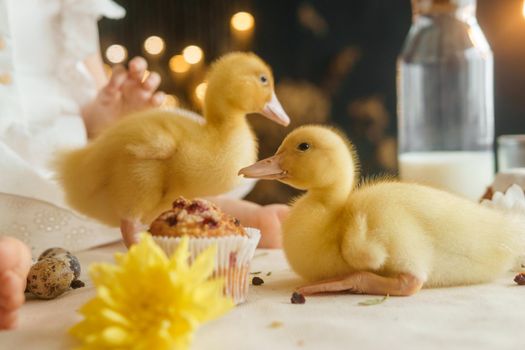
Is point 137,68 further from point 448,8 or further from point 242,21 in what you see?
point 242,21

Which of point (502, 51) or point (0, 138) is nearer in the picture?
point (0, 138)

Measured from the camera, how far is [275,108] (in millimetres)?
1077

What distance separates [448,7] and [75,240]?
115 cm

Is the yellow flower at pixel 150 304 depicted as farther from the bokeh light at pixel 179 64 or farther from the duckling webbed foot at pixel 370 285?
the bokeh light at pixel 179 64

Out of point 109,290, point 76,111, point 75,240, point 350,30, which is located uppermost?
point 350,30

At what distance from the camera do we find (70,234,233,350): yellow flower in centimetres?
64

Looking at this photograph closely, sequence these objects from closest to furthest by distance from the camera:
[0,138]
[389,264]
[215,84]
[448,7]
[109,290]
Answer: [109,290]
[389,264]
[215,84]
[0,138]
[448,7]

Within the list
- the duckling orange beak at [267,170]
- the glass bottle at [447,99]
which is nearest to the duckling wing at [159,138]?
the duckling orange beak at [267,170]

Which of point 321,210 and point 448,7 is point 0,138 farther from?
point 448,7

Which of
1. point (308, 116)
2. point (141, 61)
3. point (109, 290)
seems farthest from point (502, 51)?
point (109, 290)

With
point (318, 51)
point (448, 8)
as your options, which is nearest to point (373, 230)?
point (448, 8)

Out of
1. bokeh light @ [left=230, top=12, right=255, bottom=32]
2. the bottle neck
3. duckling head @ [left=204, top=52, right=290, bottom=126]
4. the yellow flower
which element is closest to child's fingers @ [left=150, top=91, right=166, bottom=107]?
duckling head @ [left=204, top=52, right=290, bottom=126]

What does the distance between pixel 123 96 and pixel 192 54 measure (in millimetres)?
1044

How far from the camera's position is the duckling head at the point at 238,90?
3.43 feet
